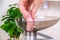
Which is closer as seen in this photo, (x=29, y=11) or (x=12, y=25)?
(x=29, y=11)

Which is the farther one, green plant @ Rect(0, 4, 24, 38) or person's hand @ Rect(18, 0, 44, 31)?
green plant @ Rect(0, 4, 24, 38)

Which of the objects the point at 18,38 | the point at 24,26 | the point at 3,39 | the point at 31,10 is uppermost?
the point at 31,10

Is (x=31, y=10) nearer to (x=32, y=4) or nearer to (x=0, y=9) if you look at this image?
(x=32, y=4)

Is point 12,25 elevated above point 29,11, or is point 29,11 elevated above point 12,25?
point 29,11

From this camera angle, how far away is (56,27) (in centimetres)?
137

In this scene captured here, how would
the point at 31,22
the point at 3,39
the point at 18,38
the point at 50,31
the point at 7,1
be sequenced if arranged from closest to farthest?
the point at 31,22 < the point at 18,38 < the point at 50,31 < the point at 3,39 < the point at 7,1

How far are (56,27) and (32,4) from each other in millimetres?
593

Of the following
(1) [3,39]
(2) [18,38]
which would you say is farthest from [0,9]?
(2) [18,38]

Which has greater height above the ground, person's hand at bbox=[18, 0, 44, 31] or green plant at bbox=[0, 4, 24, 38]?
person's hand at bbox=[18, 0, 44, 31]

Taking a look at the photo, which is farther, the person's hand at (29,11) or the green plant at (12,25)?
the green plant at (12,25)

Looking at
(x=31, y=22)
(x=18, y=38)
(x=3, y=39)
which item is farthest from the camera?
(x=3, y=39)

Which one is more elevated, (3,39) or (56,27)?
(56,27)

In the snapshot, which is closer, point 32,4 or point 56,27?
point 32,4

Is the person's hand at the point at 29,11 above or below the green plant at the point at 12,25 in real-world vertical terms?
above
